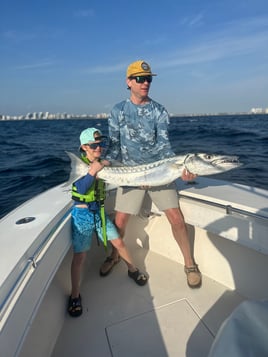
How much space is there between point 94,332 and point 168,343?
0.66m

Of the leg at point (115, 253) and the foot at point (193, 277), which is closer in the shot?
the foot at point (193, 277)

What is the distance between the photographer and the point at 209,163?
262 cm

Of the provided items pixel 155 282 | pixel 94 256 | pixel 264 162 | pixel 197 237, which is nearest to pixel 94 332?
pixel 155 282

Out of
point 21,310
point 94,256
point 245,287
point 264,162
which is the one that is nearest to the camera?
point 21,310

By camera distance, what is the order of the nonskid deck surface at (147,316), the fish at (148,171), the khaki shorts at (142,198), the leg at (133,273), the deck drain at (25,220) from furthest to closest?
Answer: the leg at (133,273) → the khaki shorts at (142,198) → the fish at (148,171) → the deck drain at (25,220) → the nonskid deck surface at (147,316)

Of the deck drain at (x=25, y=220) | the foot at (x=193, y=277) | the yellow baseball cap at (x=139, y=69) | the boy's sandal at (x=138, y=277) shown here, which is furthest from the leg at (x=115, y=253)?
the yellow baseball cap at (x=139, y=69)

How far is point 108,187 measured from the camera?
3096mm

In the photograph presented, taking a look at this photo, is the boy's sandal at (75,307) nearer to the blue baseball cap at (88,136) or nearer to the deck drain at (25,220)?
the deck drain at (25,220)

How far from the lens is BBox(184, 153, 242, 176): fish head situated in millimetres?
2537

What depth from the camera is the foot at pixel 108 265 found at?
3.48 m

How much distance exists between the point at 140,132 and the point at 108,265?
162 cm

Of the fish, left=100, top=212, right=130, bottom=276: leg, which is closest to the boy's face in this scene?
the fish

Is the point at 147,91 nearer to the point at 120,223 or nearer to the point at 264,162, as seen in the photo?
the point at 120,223

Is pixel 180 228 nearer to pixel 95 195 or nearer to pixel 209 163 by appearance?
pixel 209 163
